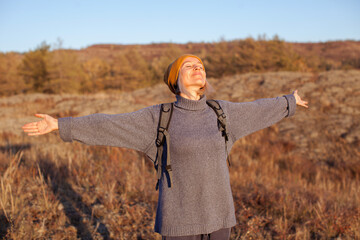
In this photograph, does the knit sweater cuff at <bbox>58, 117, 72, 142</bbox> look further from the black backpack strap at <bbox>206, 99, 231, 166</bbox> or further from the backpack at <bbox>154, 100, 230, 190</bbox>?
the black backpack strap at <bbox>206, 99, 231, 166</bbox>

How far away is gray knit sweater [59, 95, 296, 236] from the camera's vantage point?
1.94m

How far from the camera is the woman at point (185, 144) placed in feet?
6.34

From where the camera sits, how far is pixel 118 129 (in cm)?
204

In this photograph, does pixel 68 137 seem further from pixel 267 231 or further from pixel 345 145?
pixel 345 145

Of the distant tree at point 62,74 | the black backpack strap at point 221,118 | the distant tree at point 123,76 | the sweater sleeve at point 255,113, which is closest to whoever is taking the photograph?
the black backpack strap at point 221,118

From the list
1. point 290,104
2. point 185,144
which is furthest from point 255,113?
point 185,144

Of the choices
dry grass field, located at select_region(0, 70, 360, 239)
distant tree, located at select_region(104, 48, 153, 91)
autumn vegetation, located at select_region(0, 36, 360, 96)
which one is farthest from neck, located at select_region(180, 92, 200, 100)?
distant tree, located at select_region(104, 48, 153, 91)

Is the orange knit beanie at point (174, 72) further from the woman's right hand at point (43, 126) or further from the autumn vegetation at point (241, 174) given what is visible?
the autumn vegetation at point (241, 174)

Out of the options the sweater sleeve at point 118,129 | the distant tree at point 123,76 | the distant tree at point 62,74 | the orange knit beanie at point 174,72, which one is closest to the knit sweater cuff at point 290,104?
the orange knit beanie at point 174,72

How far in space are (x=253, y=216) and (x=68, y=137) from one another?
9.79 ft

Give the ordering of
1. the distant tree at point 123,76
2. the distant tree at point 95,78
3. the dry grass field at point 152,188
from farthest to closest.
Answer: the distant tree at point 95,78 < the distant tree at point 123,76 < the dry grass field at point 152,188

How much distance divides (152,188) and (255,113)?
2934 mm

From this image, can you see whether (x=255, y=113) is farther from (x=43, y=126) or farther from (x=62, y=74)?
(x=62, y=74)

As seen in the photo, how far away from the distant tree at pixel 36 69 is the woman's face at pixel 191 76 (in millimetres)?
28557
